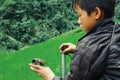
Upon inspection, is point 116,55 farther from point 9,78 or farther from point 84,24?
point 9,78

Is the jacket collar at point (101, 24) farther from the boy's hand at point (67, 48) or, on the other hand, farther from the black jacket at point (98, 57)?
the boy's hand at point (67, 48)

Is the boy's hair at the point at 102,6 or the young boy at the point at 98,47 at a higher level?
the boy's hair at the point at 102,6

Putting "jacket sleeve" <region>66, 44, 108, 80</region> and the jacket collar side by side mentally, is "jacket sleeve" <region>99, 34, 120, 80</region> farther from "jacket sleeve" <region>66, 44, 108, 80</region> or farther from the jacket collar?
the jacket collar

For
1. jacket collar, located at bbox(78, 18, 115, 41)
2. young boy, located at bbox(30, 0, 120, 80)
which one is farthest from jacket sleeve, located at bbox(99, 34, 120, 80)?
jacket collar, located at bbox(78, 18, 115, 41)

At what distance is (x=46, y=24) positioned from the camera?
77.3 feet

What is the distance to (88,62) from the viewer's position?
2756 mm

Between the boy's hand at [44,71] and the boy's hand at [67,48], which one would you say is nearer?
the boy's hand at [44,71]

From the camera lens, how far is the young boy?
2754 millimetres

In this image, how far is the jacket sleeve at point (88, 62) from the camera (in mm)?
2746

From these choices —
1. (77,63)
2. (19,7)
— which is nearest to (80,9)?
(77,63)

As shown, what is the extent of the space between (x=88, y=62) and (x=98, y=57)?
64mm

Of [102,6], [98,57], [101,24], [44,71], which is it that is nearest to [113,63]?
[98,57]

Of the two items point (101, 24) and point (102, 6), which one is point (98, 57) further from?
point (102, 6)

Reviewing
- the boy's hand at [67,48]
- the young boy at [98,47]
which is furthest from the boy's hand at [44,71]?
the young boy at [98,47]
